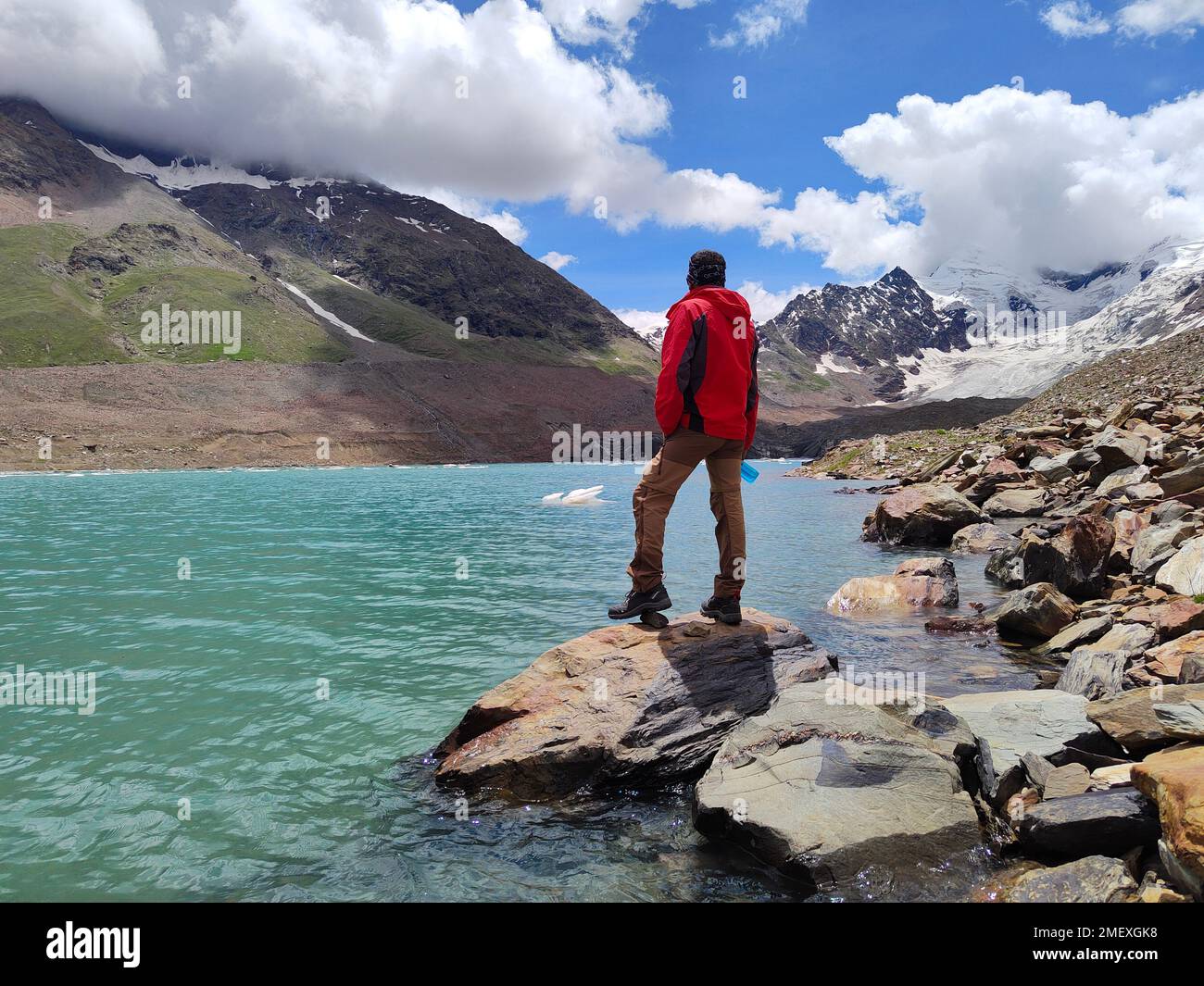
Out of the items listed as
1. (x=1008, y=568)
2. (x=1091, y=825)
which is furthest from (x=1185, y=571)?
(x=1091, y=825)

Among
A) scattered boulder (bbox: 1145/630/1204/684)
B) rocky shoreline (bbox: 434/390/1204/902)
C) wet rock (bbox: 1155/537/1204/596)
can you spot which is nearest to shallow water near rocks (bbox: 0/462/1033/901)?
rocky shoreline (bbox: 434/390/1204/902)

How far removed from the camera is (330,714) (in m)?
8.05

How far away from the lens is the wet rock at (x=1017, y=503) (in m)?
24.7

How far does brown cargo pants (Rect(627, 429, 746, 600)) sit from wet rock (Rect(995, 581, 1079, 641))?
6162 mm

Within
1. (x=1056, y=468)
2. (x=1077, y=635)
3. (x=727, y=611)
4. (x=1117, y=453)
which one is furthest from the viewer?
(x=1056, y=468)

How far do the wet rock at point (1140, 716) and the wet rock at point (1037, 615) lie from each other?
17.6 feet

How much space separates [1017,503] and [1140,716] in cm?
2288

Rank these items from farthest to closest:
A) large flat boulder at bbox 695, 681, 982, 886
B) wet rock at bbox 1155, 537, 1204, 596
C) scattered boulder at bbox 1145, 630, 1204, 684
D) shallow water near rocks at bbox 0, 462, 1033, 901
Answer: wet rock at bbox 1155, 537, 1204, 596 → scattered boulder at bbox 1145, 630, 1204, 684 → shallow water near rocks at bbox 0, 462, 1033, 901 → large flat boulder at bbox 695, 681, 982, 886

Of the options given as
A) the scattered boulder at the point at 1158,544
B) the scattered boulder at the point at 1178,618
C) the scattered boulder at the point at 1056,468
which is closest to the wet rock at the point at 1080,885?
the scattered boulder at the point at 1178,618

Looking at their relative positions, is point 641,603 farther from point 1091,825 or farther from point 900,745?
point 1091,825

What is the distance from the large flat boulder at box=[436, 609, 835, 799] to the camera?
6414 millimetres

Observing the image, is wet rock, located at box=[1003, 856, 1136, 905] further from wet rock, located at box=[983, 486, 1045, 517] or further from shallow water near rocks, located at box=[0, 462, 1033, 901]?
wet rock, located at box=[983, 486, 1045, 517]

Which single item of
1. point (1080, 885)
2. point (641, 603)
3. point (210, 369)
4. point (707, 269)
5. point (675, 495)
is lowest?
point (1080, 885)
